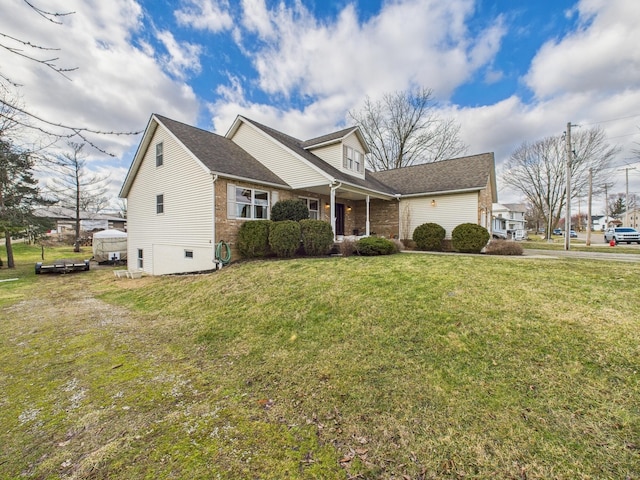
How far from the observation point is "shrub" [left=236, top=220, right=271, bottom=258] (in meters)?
10.7

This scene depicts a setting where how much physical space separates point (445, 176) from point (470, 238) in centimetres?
518

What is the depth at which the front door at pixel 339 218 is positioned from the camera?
17.1 m

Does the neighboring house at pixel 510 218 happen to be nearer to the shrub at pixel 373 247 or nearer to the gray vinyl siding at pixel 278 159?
the shrub at pixel 373 247

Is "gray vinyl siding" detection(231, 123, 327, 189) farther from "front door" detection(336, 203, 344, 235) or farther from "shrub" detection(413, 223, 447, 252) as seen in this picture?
"shrub" detection(413, 223, 447, 252)

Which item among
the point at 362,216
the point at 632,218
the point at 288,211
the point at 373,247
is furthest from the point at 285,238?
the point at 632,218

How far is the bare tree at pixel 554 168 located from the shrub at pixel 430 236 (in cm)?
2290

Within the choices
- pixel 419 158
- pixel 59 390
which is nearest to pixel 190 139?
pixel 59 390

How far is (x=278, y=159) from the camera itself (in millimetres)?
13773

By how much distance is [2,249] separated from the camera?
25750 mm

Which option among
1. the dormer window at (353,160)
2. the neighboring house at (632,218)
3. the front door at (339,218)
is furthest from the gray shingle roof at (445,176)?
the neighboring house at (632,218)

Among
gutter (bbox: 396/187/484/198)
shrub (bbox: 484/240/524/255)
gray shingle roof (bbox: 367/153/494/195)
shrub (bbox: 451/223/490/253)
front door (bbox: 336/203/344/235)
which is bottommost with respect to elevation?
shrub (bbox: 484/240/524/255)

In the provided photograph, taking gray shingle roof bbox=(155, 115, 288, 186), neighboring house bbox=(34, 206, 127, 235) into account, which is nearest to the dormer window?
gray shingle roof bbox=(155, 115, 288, 186)

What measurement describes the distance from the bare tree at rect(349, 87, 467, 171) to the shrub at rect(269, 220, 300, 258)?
68.5 feet

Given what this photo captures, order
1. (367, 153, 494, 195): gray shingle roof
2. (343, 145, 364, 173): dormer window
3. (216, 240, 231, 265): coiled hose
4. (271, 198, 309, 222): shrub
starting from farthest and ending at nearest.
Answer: (343, 145, 364, 173): dormer window, (367, 153, 494, 195): gray shingle roof, (271, 198, 309, 222): shrub, (216, 240, 231, 265): coiled hose
